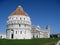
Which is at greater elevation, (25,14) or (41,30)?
(25,14)

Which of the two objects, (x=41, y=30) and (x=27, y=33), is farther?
(x=41, y=30)

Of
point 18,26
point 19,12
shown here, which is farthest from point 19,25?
point 19,12

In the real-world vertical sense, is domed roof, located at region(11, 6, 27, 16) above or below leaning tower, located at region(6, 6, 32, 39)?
above

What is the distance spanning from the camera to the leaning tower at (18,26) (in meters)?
91.4

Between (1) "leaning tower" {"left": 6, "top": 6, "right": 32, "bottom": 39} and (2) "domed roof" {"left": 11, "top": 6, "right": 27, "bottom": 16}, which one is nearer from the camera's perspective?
(1) "leaning tower" {"left": 6, "top": 6, "right": 32, "bottom": 39}

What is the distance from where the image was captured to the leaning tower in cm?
9138

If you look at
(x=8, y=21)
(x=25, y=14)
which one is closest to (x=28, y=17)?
(x=25, y=14)

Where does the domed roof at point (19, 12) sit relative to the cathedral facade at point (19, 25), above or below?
above

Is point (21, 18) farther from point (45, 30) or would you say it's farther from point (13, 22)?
point (45, 30)

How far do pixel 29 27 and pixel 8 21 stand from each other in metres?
8.72

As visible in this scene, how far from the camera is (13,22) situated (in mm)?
92625

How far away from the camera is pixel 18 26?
3627 inches

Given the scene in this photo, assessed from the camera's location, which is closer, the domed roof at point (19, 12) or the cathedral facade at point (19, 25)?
the cathedral facade at point (19, 25)

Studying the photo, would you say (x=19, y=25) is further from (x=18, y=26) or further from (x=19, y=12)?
(x=19, y=12)
